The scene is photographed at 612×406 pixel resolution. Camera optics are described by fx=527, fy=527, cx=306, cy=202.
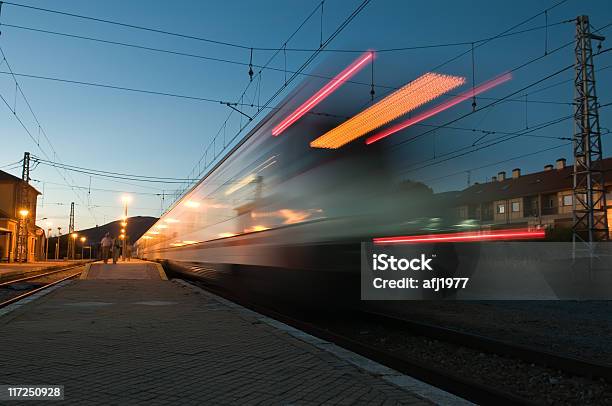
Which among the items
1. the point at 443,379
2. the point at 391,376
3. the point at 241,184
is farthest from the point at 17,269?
the point at 391,376

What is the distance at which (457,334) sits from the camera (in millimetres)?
7496

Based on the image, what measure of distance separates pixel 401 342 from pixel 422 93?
147 inches

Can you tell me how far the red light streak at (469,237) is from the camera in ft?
23.4

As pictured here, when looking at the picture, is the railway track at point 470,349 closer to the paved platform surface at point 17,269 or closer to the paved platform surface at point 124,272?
the paved platform surface at point 124,272

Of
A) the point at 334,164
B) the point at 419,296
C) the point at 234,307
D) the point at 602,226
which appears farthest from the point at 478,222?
the point at 602,226

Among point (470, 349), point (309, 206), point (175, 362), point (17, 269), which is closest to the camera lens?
point (175, 362)

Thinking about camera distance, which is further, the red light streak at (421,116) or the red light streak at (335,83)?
the red light streak at (335,83)

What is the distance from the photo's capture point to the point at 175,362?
16.5 feet

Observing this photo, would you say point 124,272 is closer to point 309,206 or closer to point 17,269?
point 309,206

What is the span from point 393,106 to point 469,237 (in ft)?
7.40

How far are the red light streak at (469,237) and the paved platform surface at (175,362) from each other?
6.36ft

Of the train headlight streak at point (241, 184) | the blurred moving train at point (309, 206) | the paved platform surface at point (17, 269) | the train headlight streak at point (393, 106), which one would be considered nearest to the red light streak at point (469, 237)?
the blurred moving train at point (309, 206)

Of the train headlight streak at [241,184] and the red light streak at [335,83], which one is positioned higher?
the red light streak at [335,83]

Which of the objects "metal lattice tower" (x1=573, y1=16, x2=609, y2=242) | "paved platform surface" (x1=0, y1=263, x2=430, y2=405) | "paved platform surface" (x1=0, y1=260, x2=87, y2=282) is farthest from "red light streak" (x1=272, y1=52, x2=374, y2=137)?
"paved platform surface" (x1=0, y1=260, x2=87, y2=282)
